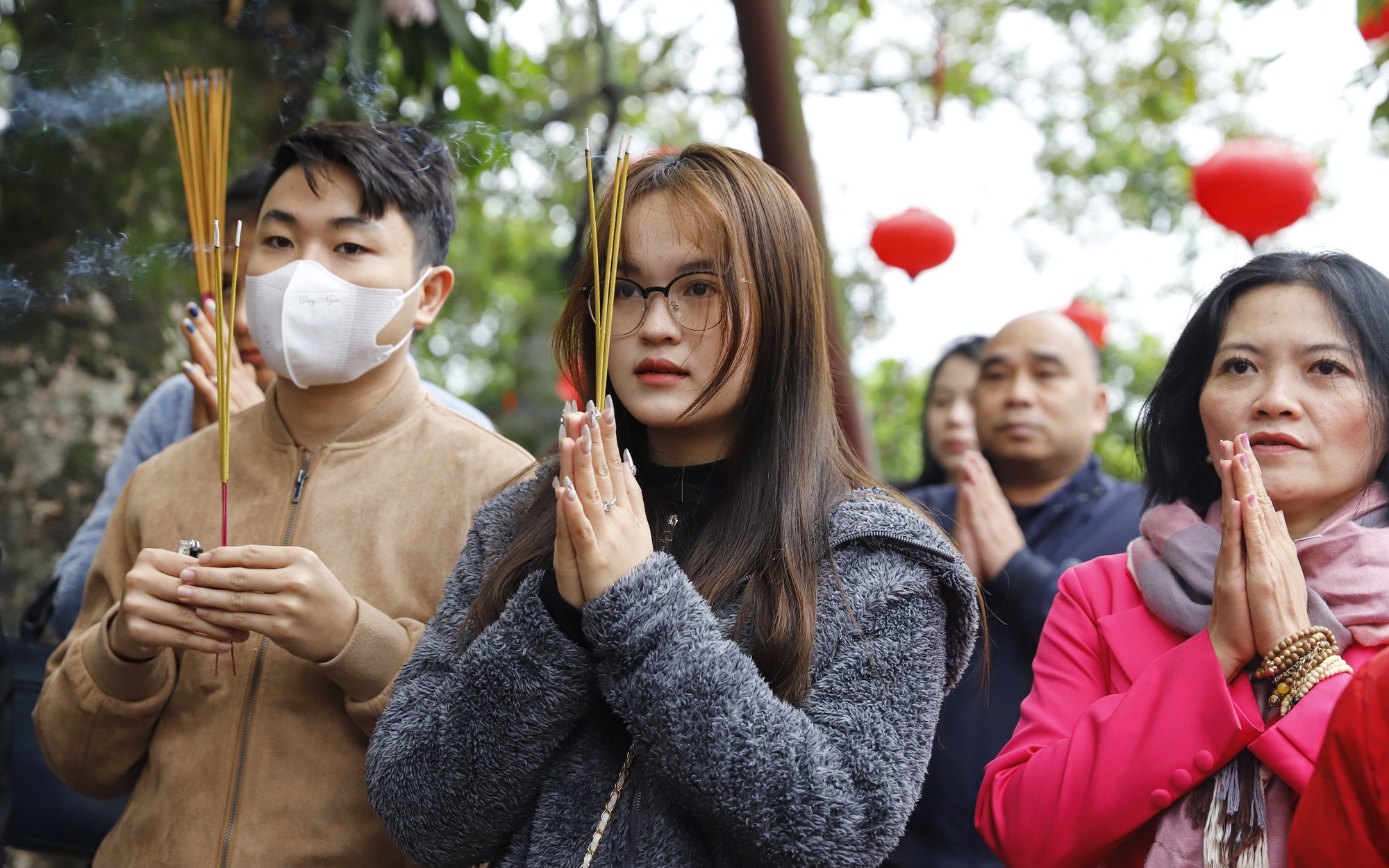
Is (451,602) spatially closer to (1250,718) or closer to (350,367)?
(350,367)

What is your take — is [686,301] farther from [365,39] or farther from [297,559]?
[365,39]

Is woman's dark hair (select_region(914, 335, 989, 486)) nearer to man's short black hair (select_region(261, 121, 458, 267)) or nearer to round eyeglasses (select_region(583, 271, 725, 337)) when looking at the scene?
man's short black hair (select_region(261, 121, 458, 267))

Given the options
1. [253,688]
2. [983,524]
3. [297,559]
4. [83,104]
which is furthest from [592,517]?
[83,104]

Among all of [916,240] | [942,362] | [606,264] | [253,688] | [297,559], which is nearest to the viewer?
[606,264]

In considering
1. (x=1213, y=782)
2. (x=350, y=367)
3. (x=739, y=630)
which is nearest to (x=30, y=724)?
(x=350, y=367)

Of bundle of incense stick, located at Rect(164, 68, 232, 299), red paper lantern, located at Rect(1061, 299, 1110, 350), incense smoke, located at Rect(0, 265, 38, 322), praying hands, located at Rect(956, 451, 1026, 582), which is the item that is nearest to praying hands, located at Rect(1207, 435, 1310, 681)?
praying hands, located at Rect(956, 451, 1026, 582)

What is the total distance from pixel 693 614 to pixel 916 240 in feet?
14.2

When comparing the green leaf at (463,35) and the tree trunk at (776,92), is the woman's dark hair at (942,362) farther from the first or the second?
the green leaf at (463,35)

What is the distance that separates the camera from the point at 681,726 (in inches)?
55.1

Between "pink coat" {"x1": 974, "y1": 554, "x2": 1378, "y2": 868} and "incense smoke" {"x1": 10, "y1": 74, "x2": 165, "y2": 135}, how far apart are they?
337 cm

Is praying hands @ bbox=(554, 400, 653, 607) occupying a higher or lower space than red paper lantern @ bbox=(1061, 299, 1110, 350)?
lower

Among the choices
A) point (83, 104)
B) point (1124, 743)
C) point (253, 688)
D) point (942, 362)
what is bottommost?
point (1124, 743)

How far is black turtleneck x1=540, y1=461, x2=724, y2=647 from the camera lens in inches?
68.0

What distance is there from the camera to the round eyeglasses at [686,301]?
1.68 meters
